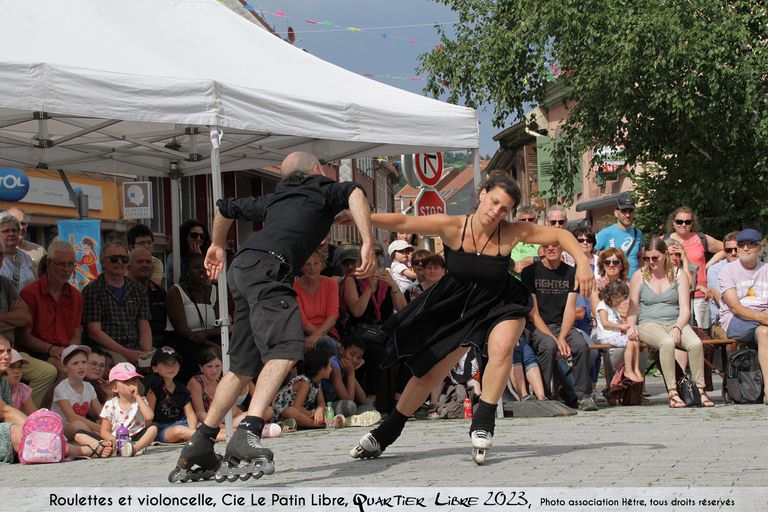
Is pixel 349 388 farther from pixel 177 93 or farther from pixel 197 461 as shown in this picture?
pixel 197 461

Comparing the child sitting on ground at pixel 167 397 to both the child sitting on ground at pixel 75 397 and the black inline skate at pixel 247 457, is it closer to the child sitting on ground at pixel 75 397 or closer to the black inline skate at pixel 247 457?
the child sitting on ground at pixel 75 397

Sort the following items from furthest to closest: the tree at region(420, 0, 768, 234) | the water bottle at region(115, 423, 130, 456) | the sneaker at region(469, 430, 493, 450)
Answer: the tree at region(420, 0, 768, 234) < the water bottle at region(115, 423, 130, 456) < the sneaker at region(469, 430, 493, 450)

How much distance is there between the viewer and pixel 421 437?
9102mm

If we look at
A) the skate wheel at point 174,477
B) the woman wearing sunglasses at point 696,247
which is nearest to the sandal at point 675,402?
the woman wearing sunglasses at point 696,247

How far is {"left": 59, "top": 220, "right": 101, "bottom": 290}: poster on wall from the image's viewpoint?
1330 centimetres

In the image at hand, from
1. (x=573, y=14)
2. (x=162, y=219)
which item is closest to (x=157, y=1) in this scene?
(x=573, y=14)

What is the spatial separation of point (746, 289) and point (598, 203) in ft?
126

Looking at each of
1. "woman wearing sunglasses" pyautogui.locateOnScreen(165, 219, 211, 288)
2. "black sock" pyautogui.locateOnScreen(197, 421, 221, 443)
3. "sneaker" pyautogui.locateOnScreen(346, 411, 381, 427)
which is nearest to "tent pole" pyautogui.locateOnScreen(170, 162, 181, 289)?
"woman wearing sunglasses" pyautogui.locateOnScreen(165, 219, 211, 288)

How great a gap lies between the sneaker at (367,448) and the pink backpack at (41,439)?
2.27 m

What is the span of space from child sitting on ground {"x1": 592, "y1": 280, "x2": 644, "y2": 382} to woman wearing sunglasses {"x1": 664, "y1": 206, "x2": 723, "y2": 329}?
1091 mm

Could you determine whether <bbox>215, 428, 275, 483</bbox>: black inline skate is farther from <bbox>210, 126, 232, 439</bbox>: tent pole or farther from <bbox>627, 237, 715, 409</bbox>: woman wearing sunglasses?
<bbox>627, 237, 715, 409</bbox>: woman wearing sunglasses

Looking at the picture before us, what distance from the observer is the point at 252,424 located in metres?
6.16

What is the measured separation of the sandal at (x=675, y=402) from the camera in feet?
38.0

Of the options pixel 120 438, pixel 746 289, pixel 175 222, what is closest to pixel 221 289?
pixel 120 438
